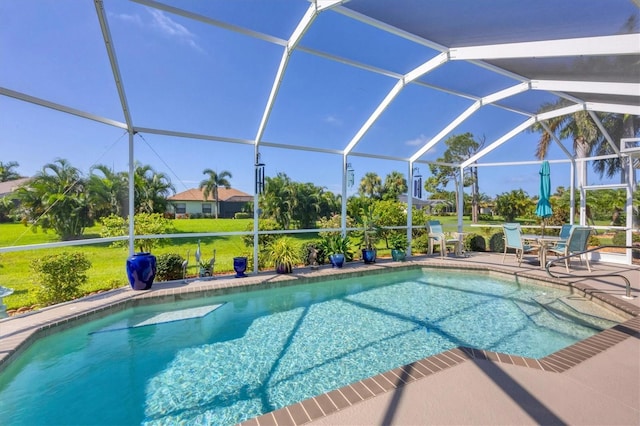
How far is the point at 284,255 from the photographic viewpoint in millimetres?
8312

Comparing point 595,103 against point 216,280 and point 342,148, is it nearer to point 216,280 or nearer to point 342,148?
point 342,148

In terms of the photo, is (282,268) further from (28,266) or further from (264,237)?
(28,266)

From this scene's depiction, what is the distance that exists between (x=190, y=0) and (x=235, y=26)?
794 mm

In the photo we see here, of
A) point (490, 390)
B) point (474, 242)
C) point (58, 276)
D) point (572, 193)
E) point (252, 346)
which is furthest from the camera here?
point (474, 242)

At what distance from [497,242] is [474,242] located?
0.83 metres

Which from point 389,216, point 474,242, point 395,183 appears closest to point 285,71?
point 389,216

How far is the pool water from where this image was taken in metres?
3.30

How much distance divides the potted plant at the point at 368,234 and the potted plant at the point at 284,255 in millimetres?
2339

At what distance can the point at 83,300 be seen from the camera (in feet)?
19.3

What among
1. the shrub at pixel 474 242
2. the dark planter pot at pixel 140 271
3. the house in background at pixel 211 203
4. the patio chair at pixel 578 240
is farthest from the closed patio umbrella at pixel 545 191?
the house in background at pixel 211 203

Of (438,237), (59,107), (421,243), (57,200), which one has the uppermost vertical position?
(59,107)

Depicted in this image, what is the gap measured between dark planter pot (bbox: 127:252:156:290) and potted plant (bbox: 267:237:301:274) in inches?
115

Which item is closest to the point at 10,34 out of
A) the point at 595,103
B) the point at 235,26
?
the point at 235,26

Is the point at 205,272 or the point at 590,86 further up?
the point at 590,86
